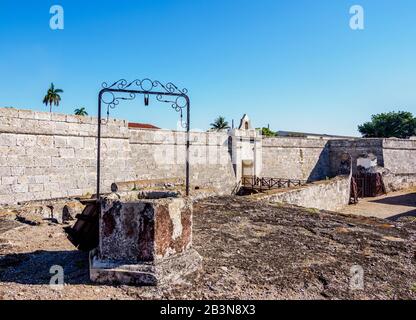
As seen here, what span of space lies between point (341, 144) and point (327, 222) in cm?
2329

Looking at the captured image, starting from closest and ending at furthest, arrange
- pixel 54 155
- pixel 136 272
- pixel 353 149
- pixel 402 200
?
pixel 136 272
pixel 54 155
pixel 402 200
pixel 353 149

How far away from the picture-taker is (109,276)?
2656mm

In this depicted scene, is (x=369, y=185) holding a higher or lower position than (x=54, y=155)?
lower

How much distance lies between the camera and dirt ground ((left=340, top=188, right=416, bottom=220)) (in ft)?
46.6

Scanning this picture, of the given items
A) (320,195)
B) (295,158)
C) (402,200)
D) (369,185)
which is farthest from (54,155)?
(295,158)

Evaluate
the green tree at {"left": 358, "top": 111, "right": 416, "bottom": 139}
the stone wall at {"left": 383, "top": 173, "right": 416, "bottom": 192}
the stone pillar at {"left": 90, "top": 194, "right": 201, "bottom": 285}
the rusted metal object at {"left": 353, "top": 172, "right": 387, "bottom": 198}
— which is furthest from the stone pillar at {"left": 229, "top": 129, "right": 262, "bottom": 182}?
the green tree at {"left": 358, "top": 111, "right": 416, "bottom": 139}

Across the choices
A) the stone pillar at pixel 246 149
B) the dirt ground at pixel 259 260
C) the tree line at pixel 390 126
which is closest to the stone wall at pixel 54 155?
the dirt ground at pixel 259 260

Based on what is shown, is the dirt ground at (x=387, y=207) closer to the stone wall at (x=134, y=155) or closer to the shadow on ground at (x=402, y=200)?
the shadow on ground at (x=402, y=200)

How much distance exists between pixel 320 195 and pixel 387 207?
5816mm

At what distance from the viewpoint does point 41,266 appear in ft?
10.3

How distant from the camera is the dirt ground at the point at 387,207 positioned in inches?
559

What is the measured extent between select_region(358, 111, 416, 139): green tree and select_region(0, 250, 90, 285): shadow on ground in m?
47.1

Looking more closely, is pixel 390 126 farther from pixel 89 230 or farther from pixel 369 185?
pixel 89 230
